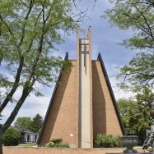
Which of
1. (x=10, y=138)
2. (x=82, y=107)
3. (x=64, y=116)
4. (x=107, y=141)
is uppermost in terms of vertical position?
(x=82, y=107)

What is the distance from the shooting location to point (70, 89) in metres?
34.1

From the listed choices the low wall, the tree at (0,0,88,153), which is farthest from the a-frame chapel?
the tree at (0,0,88,153)

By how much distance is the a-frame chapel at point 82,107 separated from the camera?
31.9m

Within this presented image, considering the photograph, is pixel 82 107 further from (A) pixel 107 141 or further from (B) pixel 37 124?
(B) pixel 37 124

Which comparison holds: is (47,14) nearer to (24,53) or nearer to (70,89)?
(24,53)

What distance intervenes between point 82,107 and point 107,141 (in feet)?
16.3

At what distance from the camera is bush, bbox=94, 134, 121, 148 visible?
29578mm

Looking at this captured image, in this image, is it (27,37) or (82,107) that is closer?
(27,37)

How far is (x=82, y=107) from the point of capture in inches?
1284

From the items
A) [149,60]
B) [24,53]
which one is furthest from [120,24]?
[24,53]

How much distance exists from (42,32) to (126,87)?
632 cm

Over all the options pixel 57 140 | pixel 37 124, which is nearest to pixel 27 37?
pixel 57 140

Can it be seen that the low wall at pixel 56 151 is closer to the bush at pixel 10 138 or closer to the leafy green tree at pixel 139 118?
the bush at pixel 10 138

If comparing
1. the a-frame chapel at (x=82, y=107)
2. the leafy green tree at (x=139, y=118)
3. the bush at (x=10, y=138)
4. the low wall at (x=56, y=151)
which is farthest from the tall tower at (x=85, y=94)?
the leafy green tree at (x=139, y=118)
